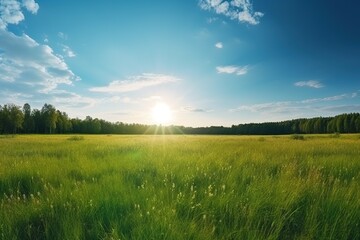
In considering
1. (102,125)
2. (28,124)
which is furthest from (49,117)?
(102,125)

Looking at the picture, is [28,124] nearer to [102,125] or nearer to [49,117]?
[49,117]

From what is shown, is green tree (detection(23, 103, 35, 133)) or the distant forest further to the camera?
green tree (detection(23, 103, 35, 133))

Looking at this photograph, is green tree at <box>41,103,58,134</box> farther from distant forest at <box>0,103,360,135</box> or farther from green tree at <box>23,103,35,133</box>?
green tree at <box>23,103,35,133</box>

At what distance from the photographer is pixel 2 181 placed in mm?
5793

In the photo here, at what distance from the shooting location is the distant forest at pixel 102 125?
319 feet

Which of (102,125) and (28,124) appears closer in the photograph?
(28,124)

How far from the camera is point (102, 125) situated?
144m

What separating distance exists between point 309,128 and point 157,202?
449 feet

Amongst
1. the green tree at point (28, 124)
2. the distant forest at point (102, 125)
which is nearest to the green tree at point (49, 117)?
the distant forest at point (102, 125)

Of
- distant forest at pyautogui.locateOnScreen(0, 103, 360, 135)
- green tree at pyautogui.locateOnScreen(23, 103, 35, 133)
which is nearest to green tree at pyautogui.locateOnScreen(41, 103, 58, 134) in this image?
distant forest at pyautogui.locateOnScreen(0, 103, 360, 135)

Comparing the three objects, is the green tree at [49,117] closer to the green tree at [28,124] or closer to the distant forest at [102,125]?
the distant forest at [102,125]

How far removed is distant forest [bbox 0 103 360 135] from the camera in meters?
97.3

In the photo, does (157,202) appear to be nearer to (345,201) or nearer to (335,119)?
(345,201)

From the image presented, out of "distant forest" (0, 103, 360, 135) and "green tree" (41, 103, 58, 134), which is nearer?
"distant forest" (0, 103, 360, 135)
